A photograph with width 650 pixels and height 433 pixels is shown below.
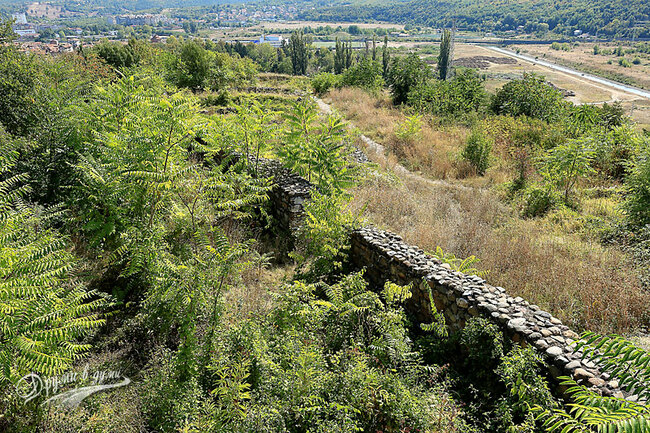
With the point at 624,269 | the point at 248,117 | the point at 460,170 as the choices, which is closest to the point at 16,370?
the point at 248,117

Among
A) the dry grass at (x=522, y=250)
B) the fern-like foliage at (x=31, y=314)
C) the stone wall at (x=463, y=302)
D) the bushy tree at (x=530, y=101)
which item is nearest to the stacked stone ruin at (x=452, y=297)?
the stone wall at (x=463, y=302)

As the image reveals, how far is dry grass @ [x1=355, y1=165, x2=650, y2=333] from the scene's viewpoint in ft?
17.2

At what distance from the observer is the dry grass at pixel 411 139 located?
12907mm

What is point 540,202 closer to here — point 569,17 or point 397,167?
point 397,167

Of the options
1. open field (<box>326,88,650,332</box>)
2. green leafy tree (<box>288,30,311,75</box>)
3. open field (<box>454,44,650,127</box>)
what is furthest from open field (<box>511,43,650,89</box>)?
open field (<box>326,88,650,332</box>)

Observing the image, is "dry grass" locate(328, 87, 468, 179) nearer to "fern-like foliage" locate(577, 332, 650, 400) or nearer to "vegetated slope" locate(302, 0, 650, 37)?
"fern-like foliage" locate(577, 332, 650, 400)

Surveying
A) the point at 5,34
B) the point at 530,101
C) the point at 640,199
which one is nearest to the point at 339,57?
the point at 530,101

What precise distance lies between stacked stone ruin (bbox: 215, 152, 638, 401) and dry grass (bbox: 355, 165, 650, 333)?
0.81 meters

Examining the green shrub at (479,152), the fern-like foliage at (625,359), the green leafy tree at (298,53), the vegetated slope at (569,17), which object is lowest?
the green shrub at (479,152)

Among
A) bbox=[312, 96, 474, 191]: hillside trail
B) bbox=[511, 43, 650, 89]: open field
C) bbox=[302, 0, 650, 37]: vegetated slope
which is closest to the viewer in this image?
bbox=[312, 96, 474, 191]: hillside trail

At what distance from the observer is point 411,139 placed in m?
15.0

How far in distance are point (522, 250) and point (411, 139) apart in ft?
29.4

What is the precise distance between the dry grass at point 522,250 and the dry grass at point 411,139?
2.41 m

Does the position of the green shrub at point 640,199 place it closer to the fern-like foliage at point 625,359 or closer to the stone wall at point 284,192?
the fern-like foliage at point 625,359
